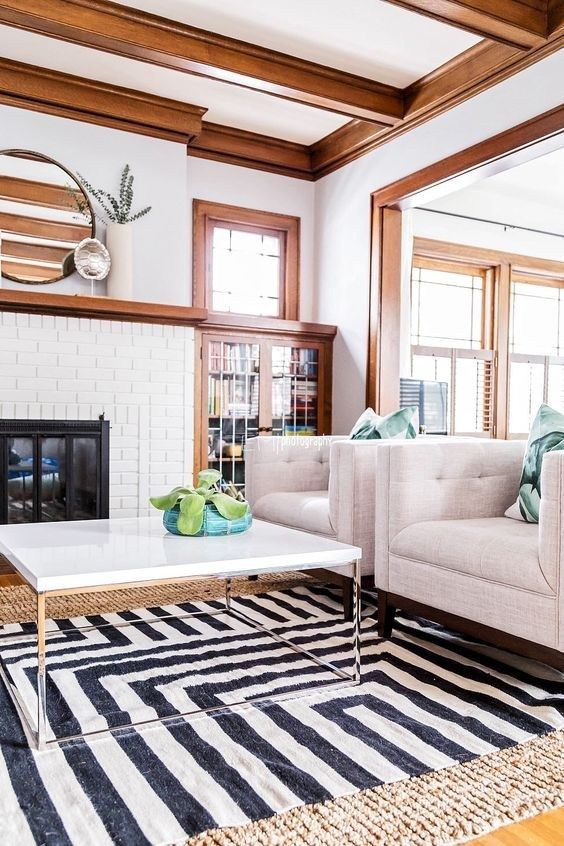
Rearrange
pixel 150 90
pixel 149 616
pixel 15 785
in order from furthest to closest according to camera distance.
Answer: pixel 150 90 < pixel 149 616 < pixel 15 785

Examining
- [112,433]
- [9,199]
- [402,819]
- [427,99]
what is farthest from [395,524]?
[9,199]

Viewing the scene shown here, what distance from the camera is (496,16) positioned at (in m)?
3.23

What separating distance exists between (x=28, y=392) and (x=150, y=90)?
199 centimetres

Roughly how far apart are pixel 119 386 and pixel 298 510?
1646 millimetres

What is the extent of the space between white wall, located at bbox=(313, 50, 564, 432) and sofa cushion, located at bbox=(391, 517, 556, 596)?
227cm

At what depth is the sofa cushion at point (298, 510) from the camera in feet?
10.5

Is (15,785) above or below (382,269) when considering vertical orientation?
below

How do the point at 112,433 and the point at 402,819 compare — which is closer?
the point at 402,819

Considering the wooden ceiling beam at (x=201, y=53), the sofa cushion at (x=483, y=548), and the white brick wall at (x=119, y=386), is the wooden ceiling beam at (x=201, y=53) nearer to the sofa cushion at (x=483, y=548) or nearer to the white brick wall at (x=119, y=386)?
the white brick wall at (x=119, y=386)

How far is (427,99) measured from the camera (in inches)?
166

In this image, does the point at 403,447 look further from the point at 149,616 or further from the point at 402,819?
the point at 402,819

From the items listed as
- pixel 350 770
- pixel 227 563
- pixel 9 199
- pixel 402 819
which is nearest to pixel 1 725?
pixel 227 563

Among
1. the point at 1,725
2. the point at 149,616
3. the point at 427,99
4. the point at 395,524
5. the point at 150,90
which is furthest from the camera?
the point at 150,90

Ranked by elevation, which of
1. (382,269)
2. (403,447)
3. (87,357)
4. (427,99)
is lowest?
(403,447)
